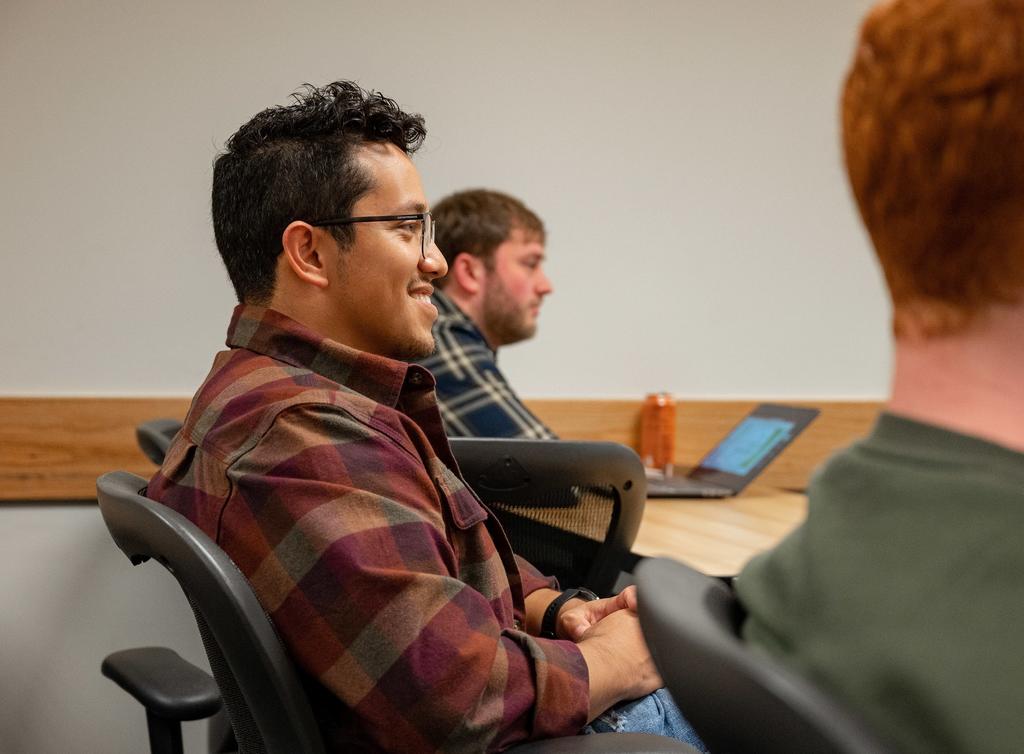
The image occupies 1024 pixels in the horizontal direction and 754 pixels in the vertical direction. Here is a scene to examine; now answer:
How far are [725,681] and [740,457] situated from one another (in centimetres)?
222

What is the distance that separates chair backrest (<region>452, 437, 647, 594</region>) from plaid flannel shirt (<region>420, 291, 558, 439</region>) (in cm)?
47

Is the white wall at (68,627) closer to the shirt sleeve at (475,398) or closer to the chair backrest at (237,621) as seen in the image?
the shirt sleeve at (475,398)

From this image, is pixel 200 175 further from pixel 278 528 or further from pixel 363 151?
pixel 278 528

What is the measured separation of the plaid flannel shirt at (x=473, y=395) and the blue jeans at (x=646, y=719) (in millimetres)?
975

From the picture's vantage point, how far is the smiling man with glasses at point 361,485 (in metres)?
1.11

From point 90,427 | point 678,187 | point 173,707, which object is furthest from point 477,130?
point 173,707

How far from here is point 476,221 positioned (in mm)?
2721

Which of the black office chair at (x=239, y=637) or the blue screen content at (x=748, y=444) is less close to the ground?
the black office chair at (x=239, y=637)

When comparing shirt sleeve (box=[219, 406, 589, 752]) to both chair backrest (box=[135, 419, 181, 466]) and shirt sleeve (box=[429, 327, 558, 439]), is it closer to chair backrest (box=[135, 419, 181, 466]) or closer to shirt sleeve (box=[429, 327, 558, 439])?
chair backrest (box=[135, 419, 181, 466])

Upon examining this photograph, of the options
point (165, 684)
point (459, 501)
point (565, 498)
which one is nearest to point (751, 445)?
point (565, 498)

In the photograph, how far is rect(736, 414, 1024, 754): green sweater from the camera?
1.70 ft

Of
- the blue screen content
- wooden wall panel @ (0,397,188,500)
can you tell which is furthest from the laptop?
wooden wall panel @ (0,397,188,500)

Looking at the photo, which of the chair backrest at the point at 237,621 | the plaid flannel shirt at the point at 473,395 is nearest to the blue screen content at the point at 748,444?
the plaid flannel shirt at the point at 473,395

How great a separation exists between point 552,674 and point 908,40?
2.76ft
